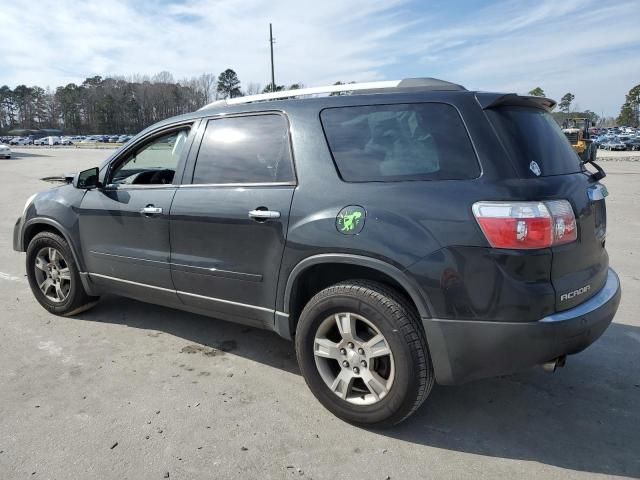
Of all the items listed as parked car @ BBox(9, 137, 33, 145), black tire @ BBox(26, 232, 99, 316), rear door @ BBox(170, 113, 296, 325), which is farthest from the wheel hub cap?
parked car @ BBox(9, 137, 33, 145)

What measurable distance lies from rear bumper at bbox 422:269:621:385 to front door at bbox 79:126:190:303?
6.89ft

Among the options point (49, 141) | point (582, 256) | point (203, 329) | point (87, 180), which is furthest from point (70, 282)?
point (49, 141)

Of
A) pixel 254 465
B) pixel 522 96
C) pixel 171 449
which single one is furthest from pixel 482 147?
pixel 171 449

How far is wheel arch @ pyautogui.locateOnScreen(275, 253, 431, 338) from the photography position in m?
2.59

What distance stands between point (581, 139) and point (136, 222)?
55.6ft

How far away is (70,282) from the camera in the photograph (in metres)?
4.49

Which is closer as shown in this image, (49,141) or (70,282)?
(70,282)

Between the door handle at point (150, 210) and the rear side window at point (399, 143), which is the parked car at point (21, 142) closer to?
the door handle at point (150, 210)

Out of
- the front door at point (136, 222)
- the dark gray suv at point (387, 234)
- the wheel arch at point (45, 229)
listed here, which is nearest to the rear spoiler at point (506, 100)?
the dark gray suv at point (387, 234)

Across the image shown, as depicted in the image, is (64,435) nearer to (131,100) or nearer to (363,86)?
(363,86)

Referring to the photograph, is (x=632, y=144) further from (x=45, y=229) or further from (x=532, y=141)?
(x=45, y=229)

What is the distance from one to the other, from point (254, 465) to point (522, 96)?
2.47 metres

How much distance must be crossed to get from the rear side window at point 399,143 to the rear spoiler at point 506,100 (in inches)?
6.5

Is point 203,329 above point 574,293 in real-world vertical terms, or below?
below
